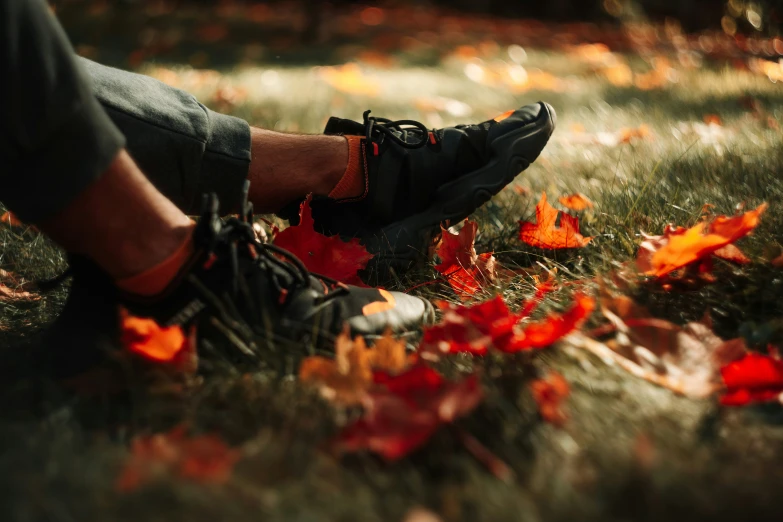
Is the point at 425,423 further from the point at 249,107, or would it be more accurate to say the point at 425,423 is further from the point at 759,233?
the point at 249,107

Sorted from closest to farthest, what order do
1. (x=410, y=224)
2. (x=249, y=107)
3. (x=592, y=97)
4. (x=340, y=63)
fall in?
1. (x=410, y=224)
2. (x=249, y=107)
3. (x=592, y=97)
4. (x=340, y=63)

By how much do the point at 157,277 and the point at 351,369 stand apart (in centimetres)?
34

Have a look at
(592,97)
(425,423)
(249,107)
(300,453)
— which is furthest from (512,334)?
(592,97)

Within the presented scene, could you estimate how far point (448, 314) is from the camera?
40.6 inches

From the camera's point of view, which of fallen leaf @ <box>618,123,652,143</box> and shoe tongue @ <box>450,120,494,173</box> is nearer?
shoe tongue @ <box>450,120,494,173</box>

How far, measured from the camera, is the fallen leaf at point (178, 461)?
2.43ft

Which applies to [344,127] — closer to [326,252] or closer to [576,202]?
[326,252]

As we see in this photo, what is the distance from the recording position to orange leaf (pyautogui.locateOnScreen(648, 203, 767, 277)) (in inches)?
46.0

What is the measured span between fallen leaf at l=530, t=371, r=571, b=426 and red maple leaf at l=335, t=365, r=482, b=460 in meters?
0.08

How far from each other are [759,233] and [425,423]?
888 mm

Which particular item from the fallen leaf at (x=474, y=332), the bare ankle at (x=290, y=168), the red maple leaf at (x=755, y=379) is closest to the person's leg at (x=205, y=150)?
the bare ankle at (x=290, y=168)

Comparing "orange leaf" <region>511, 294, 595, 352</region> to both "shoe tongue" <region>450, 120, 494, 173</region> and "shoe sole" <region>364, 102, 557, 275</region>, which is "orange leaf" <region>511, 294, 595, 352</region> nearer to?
"shoe sole" <region>364, 102, 557, 275</region>

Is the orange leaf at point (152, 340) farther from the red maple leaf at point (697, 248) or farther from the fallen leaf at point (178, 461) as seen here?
the red maple leaf at point (697, 248)

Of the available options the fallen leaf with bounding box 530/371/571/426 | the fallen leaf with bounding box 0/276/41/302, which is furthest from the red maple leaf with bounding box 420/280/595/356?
the fallen leaf with bounding box 0/276/41/302
